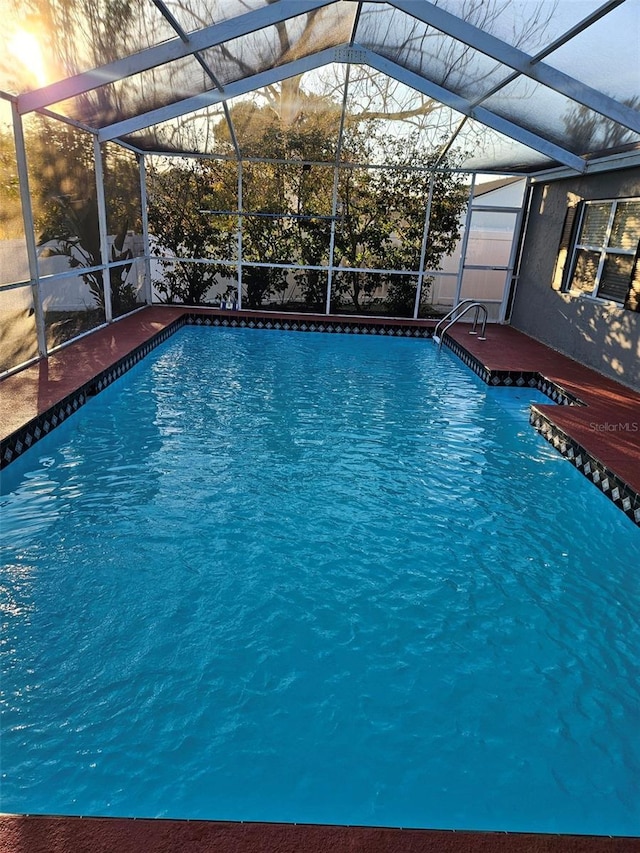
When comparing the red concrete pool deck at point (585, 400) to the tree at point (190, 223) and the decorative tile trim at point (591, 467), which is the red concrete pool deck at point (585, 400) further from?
the tree at point (190, 223)

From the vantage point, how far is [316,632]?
291 centimetres

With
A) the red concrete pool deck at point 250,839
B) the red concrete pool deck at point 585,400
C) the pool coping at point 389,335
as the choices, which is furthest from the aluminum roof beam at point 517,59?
the red concrete pool deck at point 250,839

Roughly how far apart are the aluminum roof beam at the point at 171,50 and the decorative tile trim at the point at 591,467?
15.4 feet

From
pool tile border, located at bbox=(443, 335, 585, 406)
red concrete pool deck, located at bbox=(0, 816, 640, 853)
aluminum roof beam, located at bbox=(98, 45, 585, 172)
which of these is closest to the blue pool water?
red concrete pool deck, located at bbox=(0, 816, 640, 853)

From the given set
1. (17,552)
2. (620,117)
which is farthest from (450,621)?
(620,117)

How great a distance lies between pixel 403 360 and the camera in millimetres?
8812

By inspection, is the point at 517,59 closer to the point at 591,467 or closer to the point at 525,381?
the point at 525,381

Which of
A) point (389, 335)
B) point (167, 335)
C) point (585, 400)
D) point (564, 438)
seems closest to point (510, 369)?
point (585, 400)

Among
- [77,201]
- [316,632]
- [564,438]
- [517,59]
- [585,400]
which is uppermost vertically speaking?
[517,59]

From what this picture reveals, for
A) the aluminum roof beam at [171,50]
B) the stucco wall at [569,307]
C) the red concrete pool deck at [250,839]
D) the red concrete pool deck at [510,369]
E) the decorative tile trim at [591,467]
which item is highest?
the aluminum roof beam at [171,50]

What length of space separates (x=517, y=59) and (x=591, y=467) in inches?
165

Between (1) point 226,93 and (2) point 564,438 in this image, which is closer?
(2) point 564,438

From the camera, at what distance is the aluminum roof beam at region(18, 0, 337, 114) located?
5621mm

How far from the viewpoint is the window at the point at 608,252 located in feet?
22.9
